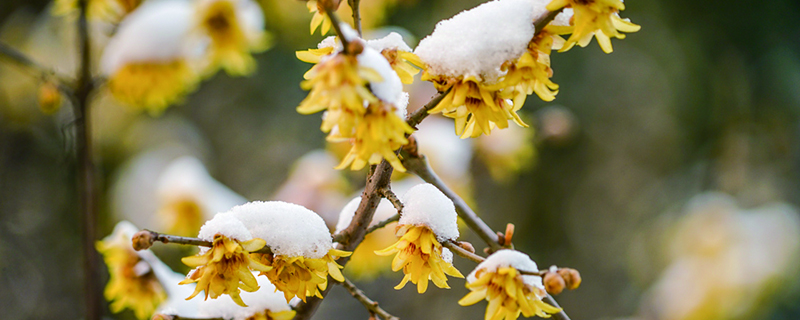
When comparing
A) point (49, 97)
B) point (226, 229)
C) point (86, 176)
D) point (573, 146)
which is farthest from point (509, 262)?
point (573, 146)

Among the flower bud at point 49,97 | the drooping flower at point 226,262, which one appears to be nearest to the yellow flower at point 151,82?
the flower bud at point 49,97

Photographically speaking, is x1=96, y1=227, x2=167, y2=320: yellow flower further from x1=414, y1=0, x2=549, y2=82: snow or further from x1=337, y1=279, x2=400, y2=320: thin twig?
x1=414, y1=0, x2=549, y2=82: snow

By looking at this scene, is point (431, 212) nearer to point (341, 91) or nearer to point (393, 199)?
point (393, 199)

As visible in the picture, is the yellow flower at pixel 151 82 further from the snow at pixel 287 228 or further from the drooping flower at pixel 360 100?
the drooping flower at pixel 360 100

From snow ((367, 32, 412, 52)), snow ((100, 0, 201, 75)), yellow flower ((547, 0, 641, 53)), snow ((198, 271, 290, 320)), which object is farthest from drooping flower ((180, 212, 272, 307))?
snow ((100, 0, 201, 75))

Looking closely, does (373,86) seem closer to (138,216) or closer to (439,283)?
(439,283)
